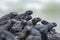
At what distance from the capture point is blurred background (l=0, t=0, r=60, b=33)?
315 centimetres

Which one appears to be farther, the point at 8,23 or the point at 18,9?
the point at 18,9

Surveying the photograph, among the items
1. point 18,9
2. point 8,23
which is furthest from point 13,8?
point 8,23

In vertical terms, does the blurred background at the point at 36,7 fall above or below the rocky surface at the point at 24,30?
above

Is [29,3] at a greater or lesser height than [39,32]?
greater

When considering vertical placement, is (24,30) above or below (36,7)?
below

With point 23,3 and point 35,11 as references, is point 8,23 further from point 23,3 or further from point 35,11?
point 23,3

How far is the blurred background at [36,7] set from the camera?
315cm

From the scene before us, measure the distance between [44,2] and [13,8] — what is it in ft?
1.78

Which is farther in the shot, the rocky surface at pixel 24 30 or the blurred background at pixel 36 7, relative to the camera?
the blurred background at pixel 36 7

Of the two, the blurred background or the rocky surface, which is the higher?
the blurred background

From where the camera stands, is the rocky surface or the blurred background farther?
the blurred background

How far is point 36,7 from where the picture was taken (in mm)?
3398

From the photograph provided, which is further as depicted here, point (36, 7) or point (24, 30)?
point (36, 7)

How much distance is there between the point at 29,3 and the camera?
3.53 meters
